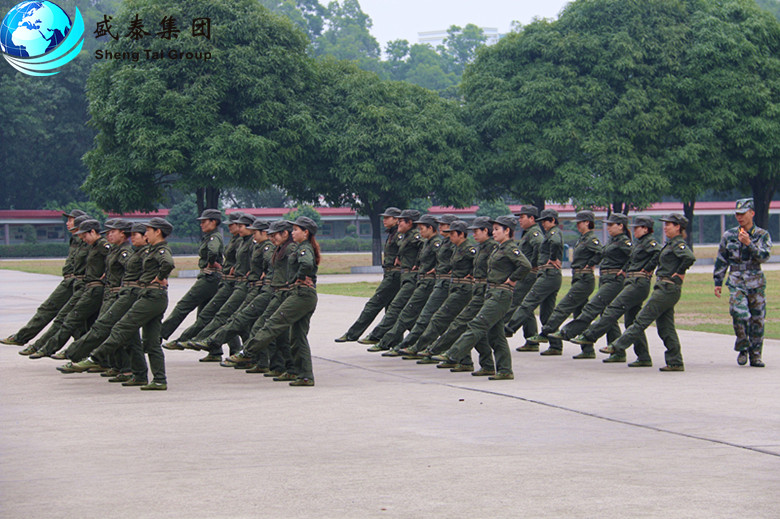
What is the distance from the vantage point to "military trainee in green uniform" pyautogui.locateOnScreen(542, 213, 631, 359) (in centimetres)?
1290

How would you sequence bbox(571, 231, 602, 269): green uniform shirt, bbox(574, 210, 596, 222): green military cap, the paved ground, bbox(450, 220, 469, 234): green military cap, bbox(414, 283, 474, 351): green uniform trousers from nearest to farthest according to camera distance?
the paved ground → bbox(450, 220, 469, 234): green military cap → bbox(414, 283, 474, 351): green uniform trousers → bbox(571, 231, 602, 269): green uniform shirt → bbox(574, 210, 596, 222): green military cap

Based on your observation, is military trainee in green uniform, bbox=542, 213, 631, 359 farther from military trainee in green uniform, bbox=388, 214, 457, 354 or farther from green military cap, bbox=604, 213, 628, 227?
military trainee in green uniform, bbox=388, 214, 457, 354

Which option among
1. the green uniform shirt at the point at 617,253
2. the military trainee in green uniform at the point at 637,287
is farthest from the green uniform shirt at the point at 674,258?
the green uniform shirt at the point at 617,253

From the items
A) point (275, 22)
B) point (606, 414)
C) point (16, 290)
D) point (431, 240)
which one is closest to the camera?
point (606, 414)

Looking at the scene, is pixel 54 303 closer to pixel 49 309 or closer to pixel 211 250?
pixel 49 309

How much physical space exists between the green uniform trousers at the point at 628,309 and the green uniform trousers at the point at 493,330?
1.80 m

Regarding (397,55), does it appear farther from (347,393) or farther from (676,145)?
(347,393)

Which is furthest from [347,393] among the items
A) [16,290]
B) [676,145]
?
[676,145]

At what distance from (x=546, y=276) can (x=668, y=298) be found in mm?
2405

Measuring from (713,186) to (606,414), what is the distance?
3284cm

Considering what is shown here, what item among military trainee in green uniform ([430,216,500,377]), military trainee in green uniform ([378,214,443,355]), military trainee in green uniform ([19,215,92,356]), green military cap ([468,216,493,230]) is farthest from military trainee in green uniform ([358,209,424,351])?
military trainee in green uniform ([19,215,92,356])

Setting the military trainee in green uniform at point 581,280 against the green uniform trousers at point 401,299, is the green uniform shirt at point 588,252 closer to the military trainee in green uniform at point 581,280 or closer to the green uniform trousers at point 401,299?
the military trainee in green uniform at point 581,280

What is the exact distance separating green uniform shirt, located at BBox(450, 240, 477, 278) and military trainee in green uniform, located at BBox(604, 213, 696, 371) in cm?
194

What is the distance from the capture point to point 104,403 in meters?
9.70
